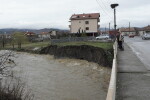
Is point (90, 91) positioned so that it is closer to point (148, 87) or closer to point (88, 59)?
point (148, 87)

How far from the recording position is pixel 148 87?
11359mm

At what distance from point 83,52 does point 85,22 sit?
58.2m

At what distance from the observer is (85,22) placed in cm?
10531

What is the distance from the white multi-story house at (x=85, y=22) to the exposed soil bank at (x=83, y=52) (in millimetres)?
44078

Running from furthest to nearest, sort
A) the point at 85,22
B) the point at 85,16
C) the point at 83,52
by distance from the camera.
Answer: the point at 85,16 < the point at 85,22 < the point at 83,52

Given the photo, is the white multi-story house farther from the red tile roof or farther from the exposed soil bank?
the exposed soil bank

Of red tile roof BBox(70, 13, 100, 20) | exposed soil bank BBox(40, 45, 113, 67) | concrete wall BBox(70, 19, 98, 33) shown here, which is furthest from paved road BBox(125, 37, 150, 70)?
red tile roof BBox(70, 13, 100, 20)

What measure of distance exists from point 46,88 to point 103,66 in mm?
12915

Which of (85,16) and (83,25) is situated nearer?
(83,25)

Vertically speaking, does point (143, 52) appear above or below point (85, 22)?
below

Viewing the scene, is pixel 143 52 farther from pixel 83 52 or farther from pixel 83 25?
pixel 83 25

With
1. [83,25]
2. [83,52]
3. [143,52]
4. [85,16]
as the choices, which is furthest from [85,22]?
[143,52]

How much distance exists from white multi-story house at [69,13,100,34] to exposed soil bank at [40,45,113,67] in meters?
44.1

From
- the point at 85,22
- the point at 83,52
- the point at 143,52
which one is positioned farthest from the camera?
the point at 85,22
